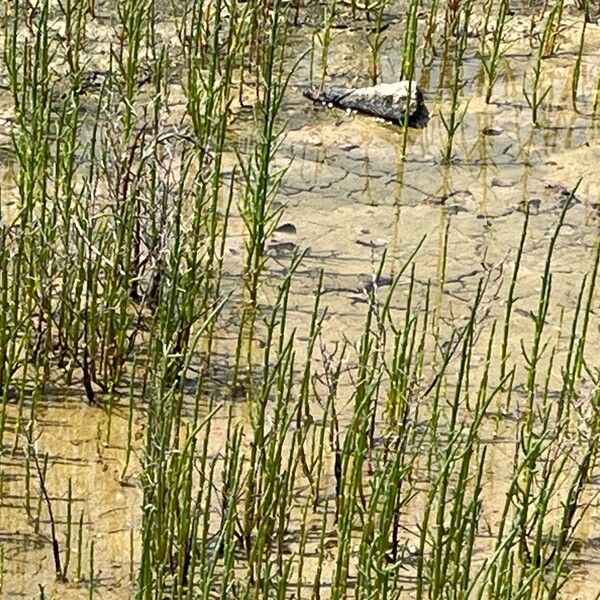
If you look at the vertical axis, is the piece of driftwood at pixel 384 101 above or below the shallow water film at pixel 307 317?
above

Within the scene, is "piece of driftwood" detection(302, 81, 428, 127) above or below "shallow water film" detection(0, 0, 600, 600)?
above

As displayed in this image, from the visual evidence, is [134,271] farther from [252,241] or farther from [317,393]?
[317,393]

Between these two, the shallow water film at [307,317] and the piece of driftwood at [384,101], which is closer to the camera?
the shallow water film at [307,317]

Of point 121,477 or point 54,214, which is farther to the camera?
point 54,214

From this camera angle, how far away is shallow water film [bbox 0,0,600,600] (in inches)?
116

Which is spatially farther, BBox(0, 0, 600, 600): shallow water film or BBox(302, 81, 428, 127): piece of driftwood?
BBox(302, 81, 428, 127): piece of driftwood

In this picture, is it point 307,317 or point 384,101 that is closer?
point 307,317

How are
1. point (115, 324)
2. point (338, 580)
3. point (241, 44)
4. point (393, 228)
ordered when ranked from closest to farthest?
point (338, 580), point (115, 324), point (393, 228), point (241, 44)

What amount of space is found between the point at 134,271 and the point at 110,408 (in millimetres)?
456

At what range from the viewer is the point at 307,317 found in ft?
13.1

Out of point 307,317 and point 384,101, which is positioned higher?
point 384,101

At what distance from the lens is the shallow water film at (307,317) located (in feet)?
9.70

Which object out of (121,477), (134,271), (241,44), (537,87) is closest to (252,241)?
(134,271)

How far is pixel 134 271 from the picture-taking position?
391 centimetres
